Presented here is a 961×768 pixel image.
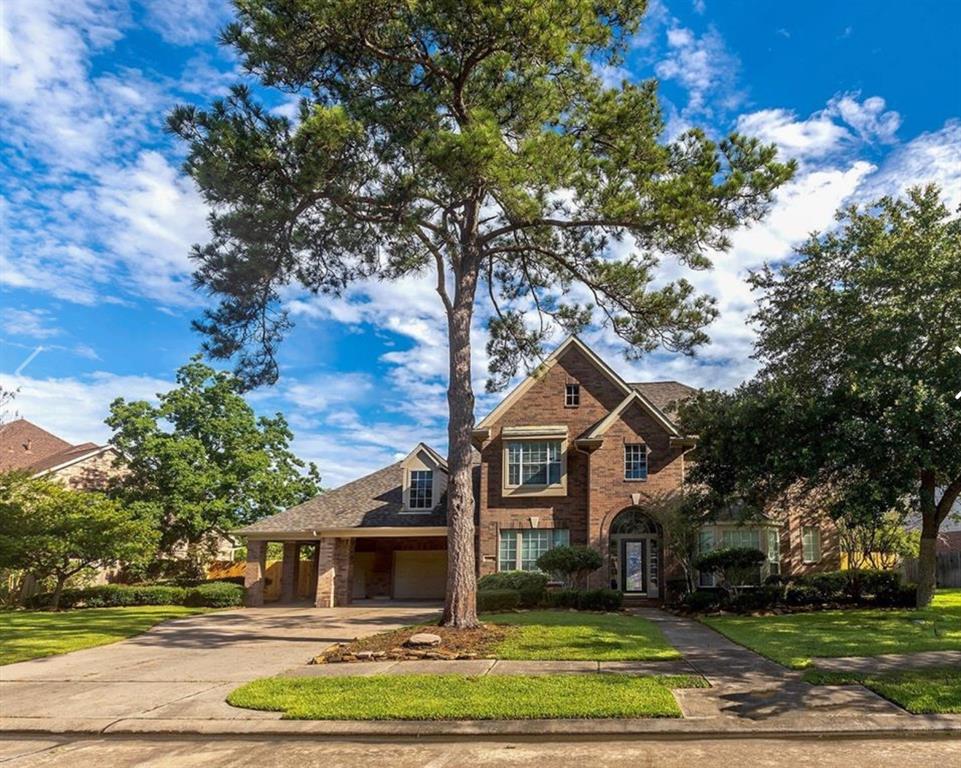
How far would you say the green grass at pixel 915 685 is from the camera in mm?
7664

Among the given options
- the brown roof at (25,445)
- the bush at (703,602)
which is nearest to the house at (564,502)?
the bush at (703,602)

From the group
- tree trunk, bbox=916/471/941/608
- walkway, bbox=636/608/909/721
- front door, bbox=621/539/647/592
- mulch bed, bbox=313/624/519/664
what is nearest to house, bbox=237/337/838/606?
front door, bbox=621/539/647/592

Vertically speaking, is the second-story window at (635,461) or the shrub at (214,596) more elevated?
the second-story window at (635,461)

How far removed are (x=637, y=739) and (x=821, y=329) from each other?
13.6 m

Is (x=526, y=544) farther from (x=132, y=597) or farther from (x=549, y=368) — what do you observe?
(x=132, y=597)

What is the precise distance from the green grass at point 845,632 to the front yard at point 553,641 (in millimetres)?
1690

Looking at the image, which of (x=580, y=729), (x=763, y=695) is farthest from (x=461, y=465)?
(x=580, y=729)

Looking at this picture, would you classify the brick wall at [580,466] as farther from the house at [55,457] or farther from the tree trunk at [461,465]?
the house at [55,457]

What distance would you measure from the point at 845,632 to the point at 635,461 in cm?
1185

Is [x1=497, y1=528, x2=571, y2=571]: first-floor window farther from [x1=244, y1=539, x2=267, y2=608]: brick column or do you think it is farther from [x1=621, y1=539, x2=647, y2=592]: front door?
[x1=244, y1=539, x2=267, y2=608]: brick column

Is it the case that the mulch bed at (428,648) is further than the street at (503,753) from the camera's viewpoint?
Yes

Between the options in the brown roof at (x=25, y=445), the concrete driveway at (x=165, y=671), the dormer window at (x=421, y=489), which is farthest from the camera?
the brown roof at (x=25, y=445)

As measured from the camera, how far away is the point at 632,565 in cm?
2566

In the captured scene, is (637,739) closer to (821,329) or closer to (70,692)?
(70,692)
